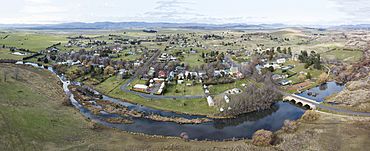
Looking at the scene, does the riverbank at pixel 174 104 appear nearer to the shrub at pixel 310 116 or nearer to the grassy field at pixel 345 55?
the shrub at pixel 310 116

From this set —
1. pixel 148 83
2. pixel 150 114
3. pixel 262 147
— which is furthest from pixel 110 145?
pixel 148 83

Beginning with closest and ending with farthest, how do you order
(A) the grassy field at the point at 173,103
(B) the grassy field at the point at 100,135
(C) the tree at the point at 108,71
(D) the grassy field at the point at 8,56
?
1. (B) the grassy field at the point at 100,135
2. (A) the grassy field at the point at 173,103
3. (C) the tree at the point at 108,71
4. (D) the grassy field at the point at 8,56

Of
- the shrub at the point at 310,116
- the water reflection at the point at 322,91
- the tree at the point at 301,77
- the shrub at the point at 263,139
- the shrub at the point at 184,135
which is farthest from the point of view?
the tree at the point at 301,77

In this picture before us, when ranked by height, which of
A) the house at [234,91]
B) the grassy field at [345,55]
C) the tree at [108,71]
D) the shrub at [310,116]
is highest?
the grassy field at [345,55]

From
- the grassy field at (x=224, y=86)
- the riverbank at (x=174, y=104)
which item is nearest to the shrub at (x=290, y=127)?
the riverbank at (x=174, y=104)

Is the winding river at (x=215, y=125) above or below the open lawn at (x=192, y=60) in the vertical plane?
below

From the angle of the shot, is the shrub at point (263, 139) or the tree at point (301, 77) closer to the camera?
the shrub at point (263, 139)
